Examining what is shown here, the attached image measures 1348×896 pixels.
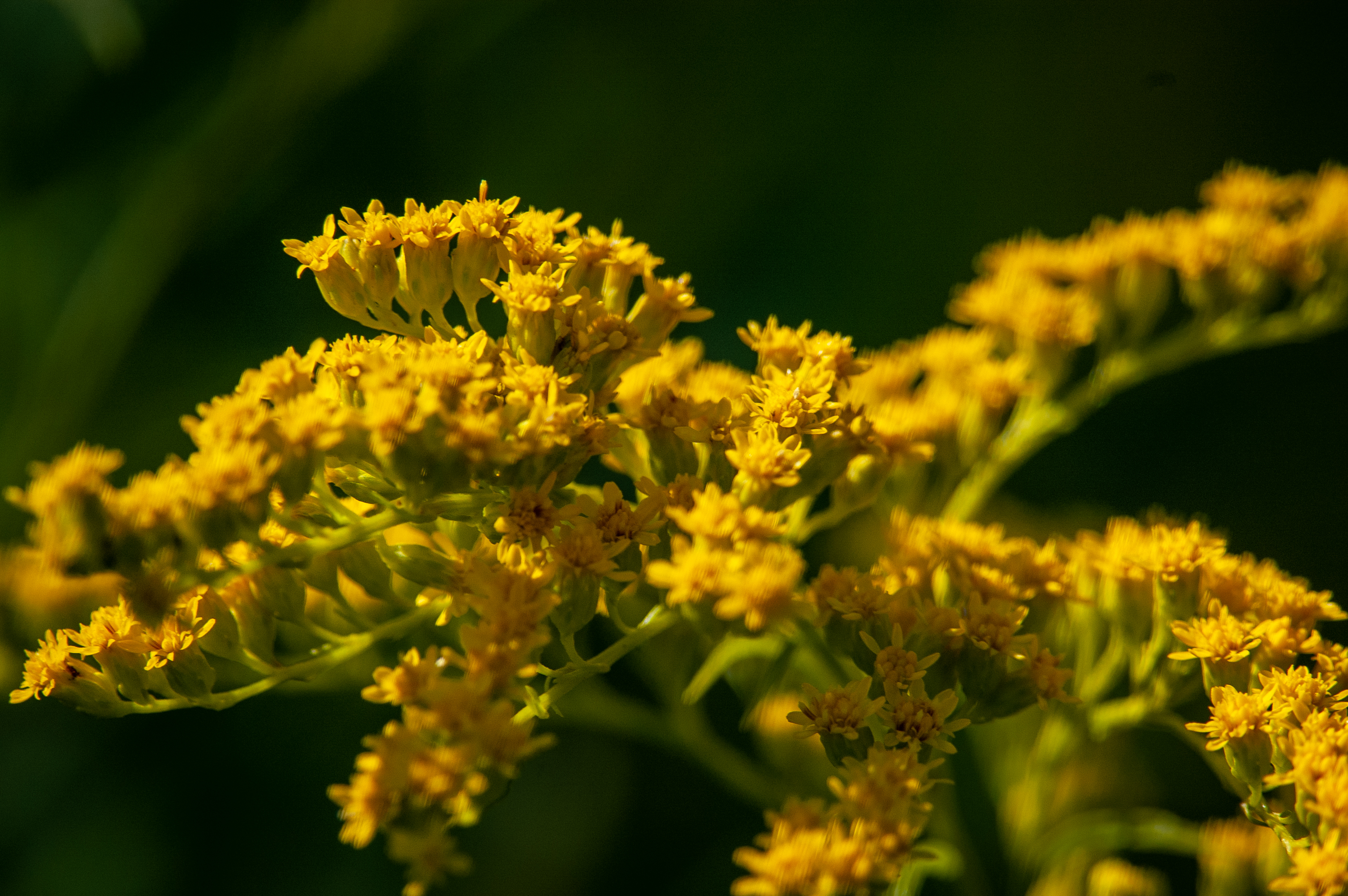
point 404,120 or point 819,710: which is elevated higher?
point 404,120

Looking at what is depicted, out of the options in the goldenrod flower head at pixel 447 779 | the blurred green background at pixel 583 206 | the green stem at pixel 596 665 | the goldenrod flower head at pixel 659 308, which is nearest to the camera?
the goldenrod flower head at pixel 447 779

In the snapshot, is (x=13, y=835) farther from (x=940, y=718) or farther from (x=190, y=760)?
(x=940, y=718)

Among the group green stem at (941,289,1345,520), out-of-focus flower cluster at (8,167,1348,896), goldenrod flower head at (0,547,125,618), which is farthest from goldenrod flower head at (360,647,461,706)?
green stem at (941,289,1345,520)

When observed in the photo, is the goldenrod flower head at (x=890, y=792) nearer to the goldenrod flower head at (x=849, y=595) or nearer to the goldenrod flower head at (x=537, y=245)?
the goldenrod flower head at (x=849, y=595)

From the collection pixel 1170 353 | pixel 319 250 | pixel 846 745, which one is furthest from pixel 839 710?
pixel 1170 353

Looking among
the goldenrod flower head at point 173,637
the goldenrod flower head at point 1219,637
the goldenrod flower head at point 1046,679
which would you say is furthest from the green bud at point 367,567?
the goldenrod flower head at point 1219,637

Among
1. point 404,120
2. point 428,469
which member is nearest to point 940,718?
point 428,469

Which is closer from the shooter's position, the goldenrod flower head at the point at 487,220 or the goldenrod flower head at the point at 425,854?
the goldenrod flower head at the point at 425,854
